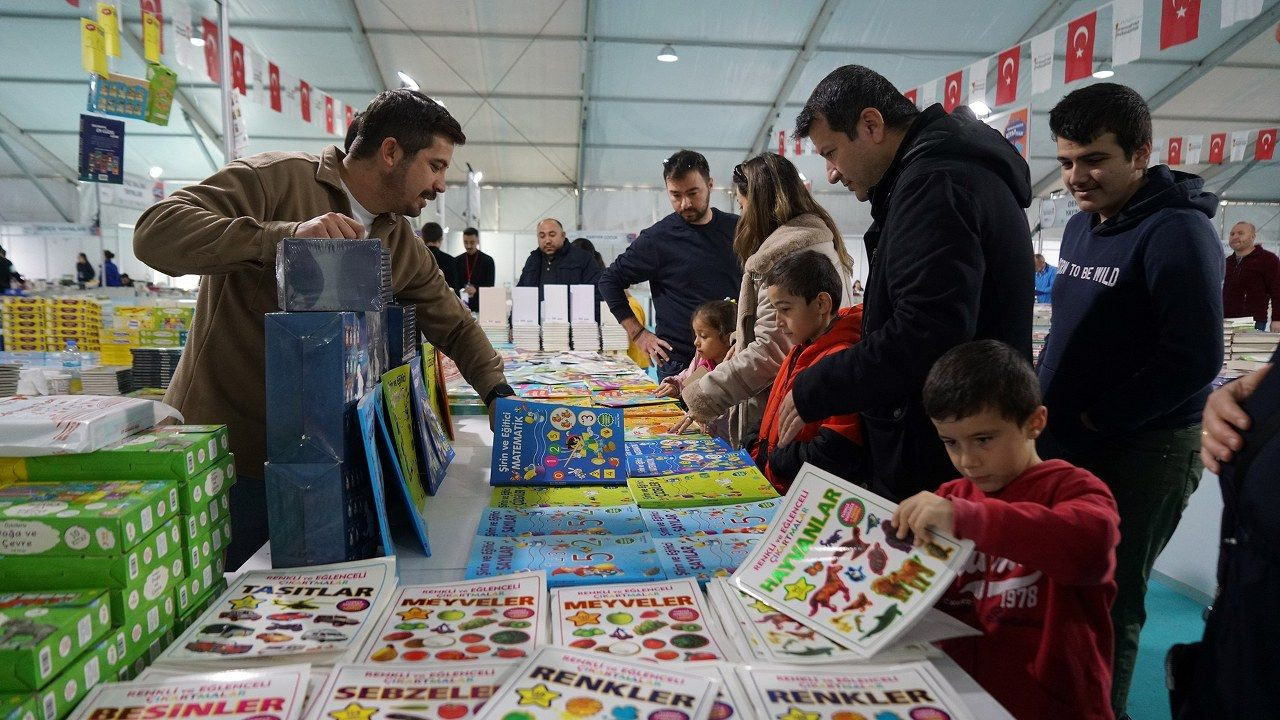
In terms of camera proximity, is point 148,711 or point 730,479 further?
point 730,479

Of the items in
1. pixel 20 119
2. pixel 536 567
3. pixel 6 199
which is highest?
pixel 20 119

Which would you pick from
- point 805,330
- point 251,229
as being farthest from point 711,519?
point 251,229

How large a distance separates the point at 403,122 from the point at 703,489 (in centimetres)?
99

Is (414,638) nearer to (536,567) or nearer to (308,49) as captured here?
(536,567)

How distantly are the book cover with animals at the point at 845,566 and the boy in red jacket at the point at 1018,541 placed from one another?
0.04 m

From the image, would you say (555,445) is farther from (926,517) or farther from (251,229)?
(926,517)

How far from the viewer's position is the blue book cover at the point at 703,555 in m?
1.08

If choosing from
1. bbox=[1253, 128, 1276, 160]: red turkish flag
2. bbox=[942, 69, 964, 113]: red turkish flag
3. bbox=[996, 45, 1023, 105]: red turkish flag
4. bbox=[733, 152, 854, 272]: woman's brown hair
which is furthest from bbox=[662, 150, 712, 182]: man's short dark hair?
bbox=[1253, 128, 1276, 160]: red turkish flag

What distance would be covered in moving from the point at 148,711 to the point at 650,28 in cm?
1012

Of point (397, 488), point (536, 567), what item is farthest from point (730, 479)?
point (397, 488)

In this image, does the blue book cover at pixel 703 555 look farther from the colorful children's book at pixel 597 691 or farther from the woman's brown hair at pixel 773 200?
the woman's brown hair at pixel 773 200

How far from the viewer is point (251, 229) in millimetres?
1303

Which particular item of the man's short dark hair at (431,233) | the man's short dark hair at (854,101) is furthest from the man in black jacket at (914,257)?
the man's short dark hair at (431,233)

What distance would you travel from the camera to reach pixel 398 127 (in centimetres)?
152
